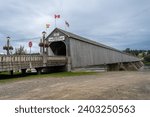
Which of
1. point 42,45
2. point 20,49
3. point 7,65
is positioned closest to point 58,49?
point 42,45

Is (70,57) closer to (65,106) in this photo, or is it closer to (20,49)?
(65,106)

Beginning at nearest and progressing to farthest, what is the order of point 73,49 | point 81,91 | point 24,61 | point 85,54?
point 81,91, point 24,61, point 73,49, point 85,54

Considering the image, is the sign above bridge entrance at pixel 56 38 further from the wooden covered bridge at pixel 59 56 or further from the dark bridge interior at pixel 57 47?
the dark bridge interior at pixel 57 47

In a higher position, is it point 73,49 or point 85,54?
point 73,49

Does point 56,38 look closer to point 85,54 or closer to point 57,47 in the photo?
point 57,47

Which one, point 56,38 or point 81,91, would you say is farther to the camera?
point 56,38

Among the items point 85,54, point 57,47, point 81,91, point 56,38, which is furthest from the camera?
point 57,47

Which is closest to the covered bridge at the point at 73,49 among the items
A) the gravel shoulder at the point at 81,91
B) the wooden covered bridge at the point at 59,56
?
the wooden covered bridge at the point at 59,56

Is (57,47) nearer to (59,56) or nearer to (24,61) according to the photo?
(59,56)

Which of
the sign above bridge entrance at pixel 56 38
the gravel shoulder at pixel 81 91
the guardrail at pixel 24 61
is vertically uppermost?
the sign above bridge entrance at pixel 56 38

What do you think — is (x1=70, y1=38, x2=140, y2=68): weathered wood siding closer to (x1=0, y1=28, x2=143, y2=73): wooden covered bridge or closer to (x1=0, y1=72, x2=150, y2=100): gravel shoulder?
(x1=0, y1=28, x2=143, y2=73): wooden covered bridge

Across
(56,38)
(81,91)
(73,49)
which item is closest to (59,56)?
(73,49)

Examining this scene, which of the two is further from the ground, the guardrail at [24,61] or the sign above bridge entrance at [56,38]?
the sign above bridge entrance at [56,38]

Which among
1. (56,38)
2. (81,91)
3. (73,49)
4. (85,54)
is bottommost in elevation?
(81,91)
